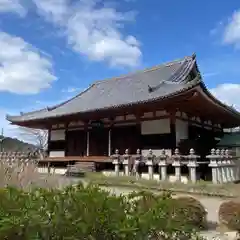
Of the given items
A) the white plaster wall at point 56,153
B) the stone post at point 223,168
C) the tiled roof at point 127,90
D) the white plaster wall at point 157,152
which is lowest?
the stone post at point 223,168

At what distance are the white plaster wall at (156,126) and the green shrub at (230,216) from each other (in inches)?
411

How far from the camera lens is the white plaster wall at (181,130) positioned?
55.1 ft

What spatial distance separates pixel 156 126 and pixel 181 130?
1.38 meters

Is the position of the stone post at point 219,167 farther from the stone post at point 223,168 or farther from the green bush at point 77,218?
the green bush at point 77,218

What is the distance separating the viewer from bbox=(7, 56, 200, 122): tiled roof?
57.2ft

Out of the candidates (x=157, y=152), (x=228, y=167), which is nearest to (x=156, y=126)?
(x=157, y=152)

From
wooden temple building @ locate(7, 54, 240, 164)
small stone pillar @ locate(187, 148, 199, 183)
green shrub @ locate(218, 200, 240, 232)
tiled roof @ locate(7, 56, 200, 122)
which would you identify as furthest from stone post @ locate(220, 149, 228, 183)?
green shrub @ locate(218, 200, 240, 232)

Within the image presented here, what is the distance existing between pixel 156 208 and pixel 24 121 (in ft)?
68.2

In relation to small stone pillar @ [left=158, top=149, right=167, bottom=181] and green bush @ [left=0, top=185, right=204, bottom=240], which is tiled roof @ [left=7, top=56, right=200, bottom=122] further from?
green bush @ [left=0, top=185, right=204, bottom=240]

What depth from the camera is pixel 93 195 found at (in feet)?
10.3

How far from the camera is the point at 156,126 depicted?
17.1m

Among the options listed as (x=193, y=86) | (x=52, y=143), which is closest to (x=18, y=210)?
(x=193, y=86)

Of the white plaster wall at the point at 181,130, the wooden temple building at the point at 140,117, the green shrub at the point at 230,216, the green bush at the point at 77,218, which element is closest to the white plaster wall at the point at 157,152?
the wooden temple building at the point at 140,117

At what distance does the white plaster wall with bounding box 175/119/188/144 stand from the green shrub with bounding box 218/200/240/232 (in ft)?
34.1
